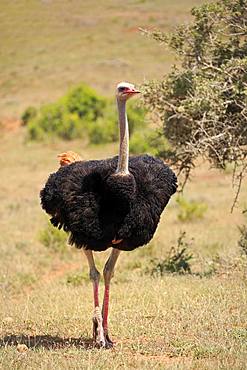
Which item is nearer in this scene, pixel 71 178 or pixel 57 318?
pixel 71 178

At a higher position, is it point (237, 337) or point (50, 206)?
point (50, 206)

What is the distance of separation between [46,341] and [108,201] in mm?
1325

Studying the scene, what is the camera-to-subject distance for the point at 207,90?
9.29 meters

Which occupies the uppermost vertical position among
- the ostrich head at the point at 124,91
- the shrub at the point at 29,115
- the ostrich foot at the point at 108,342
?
the ostrich head at the point at 124,91

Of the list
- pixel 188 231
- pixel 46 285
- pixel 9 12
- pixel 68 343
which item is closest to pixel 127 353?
pixel 68 343

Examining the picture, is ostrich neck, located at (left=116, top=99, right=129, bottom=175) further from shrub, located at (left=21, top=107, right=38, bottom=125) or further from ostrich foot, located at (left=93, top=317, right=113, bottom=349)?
shrub, located at (left=21, top=107, right=38, bottom=125)

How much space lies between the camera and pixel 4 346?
6.61 metres

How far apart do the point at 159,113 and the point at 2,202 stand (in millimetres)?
8943

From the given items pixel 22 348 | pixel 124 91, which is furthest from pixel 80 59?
pixel 22 348

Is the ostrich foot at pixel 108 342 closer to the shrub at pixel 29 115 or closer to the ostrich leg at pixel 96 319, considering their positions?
the ostrich leg at pixel 96 319

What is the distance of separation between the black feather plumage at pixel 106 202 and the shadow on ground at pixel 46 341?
0.78m

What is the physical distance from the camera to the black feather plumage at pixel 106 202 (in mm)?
6484

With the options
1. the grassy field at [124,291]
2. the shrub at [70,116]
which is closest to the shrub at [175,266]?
the grassy field at [124,291]

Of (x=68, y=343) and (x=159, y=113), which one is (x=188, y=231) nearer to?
(x=159, y=113)
